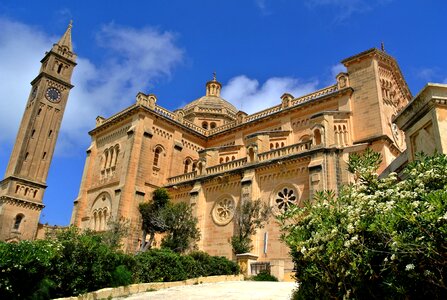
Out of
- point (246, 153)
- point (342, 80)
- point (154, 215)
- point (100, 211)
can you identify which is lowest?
point (154, 215)

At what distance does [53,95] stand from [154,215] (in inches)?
1087

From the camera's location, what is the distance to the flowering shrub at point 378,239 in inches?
181

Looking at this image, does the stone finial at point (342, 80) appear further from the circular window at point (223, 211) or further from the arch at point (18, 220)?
the arch at point (18, 220)

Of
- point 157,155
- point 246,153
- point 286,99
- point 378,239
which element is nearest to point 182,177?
point 157,155

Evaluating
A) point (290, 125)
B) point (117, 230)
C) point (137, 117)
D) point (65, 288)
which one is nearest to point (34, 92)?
point (137, 117)

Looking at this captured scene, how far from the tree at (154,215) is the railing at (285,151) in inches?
305

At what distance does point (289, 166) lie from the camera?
22.1 meters

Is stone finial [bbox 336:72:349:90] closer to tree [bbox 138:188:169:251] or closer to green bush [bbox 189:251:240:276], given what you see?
green bush [bbox 189:251:240:276]

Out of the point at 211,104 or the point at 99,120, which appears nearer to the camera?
the point at 99,120

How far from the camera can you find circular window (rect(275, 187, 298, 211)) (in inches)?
853

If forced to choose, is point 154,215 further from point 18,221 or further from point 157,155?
point 18,221

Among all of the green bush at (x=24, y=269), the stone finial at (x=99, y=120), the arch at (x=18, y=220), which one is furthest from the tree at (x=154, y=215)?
the arch at (x=18, y=220)

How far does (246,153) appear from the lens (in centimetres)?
2555

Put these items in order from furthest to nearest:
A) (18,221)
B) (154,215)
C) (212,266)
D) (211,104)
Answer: (211,104) → (18,221) → (154,215) → (212,266)
